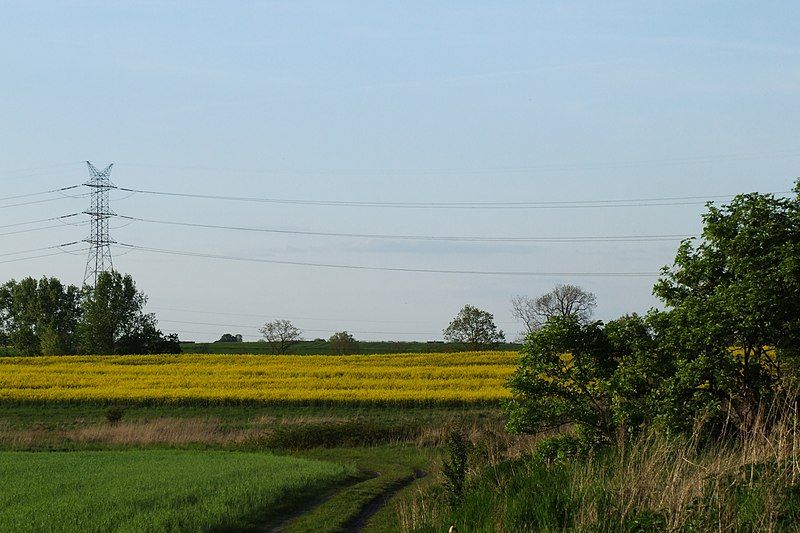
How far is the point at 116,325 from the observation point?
330 ft

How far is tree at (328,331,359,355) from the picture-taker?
364 ft

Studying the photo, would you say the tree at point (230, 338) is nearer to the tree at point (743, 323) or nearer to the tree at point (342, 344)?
the tree at point (342, 344)

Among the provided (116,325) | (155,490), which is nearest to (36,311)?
(116,325)

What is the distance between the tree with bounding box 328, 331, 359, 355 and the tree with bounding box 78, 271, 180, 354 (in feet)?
66.7

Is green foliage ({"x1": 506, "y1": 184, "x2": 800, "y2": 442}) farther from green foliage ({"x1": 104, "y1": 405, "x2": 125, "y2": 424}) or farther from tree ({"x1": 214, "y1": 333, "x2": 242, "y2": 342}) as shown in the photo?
tree ({"x1": 214, "y1": 333, "x2": 242, "y2": 342})

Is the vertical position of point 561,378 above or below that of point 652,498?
above

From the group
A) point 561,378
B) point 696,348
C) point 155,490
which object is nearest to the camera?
point 696,348

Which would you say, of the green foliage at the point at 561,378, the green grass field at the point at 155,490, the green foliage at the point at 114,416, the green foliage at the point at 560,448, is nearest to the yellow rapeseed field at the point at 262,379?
the green foliage at the point at 114,416

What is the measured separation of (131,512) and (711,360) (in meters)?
12.7

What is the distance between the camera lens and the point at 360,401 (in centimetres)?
5362

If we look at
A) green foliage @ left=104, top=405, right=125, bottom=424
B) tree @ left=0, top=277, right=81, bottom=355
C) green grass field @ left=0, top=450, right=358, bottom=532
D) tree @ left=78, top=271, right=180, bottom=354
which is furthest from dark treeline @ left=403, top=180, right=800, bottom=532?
tree @ left=0, top=277, right=81, bottom=355

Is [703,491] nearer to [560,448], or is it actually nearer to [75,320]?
[560,448]

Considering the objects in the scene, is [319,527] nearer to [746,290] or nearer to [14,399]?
[746,290]

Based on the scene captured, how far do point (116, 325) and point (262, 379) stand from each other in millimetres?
42735
